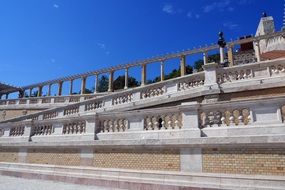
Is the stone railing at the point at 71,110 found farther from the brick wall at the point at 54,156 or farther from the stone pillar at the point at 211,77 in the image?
the stone pillar at the point at 211,77

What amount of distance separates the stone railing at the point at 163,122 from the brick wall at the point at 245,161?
1311 millimetres

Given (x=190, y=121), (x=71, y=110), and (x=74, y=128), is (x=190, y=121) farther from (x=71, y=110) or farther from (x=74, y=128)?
(x=71, y=110)

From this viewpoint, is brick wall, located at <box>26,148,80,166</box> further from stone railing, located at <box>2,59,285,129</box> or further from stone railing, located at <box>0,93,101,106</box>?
stone railing, located at <box>0,93,101,106</box>

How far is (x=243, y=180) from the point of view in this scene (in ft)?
22.3

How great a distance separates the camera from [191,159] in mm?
7828

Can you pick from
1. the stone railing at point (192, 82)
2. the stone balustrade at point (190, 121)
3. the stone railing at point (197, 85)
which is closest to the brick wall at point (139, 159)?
the stone balustrade at point (190, 121)

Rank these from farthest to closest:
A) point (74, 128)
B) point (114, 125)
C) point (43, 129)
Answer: point (43, 129)
point (74, 128)
point (114, 125)

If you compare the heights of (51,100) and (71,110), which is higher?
(51,100)

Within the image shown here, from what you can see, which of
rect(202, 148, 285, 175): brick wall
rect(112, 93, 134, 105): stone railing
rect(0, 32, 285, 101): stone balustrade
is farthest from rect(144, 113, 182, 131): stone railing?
rect(0, 32, 285, 101): stone balustrade

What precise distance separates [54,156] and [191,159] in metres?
6.31

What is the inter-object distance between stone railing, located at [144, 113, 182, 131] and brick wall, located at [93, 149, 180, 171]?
0.78 m

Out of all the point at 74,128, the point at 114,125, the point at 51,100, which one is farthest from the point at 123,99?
the point at 51,100

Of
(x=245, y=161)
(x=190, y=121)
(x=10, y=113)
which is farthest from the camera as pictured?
(x=10, y=113)

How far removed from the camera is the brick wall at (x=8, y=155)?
42.4ft
